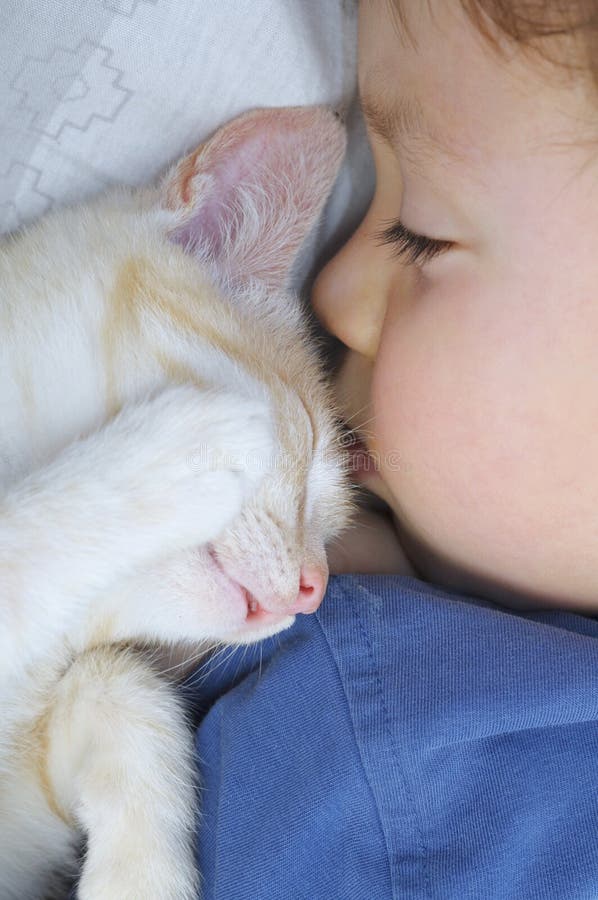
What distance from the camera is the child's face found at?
72cm

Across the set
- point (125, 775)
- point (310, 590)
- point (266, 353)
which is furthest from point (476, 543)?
point (125, 775)

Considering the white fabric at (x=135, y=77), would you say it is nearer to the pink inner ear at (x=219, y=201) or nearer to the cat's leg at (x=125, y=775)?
the pink inner ear at (x=219, y=201)

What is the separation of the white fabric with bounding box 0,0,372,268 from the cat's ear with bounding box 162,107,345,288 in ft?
0.10

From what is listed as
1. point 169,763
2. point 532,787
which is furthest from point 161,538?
point 532,787

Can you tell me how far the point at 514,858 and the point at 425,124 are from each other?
643mm

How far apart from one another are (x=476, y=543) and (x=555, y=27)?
473mm

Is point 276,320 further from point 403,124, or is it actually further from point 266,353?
point 403,124

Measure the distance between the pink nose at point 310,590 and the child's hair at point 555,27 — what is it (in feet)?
1.57

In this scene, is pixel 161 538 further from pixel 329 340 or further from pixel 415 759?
pixel 329 340

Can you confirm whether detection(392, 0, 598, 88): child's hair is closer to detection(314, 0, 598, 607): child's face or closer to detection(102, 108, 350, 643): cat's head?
detection(314, 0, 598, 607): child's face

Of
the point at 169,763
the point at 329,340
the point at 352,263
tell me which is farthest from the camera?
the point at 329,340

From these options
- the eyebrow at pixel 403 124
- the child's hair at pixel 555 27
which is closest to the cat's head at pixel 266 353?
the eyebrow at pixel 403 124

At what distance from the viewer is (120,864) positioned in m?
0.77

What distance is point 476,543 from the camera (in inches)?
35.2
